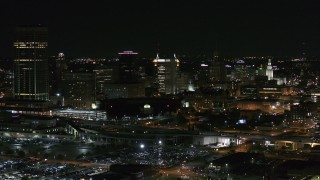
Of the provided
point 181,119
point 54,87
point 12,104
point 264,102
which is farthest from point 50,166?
point 54,87

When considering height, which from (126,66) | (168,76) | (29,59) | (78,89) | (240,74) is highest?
(29,59)

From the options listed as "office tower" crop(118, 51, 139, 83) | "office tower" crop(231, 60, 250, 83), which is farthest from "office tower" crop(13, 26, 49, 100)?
"office tower" crop(231, 60, 250, 83)

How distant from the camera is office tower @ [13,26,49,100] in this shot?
44.3 meters

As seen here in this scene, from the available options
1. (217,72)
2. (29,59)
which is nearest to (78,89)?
(29,59)

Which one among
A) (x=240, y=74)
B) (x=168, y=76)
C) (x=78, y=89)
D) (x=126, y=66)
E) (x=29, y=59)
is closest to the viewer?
(x=29, y=59)

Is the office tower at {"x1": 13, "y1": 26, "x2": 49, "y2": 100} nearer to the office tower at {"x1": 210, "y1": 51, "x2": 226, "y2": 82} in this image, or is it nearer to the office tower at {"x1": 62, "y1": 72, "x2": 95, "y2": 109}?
the office tower at {"x1": 62, "y1": 72, "x2": 95, "y2": 109}

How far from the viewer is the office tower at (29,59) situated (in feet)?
145

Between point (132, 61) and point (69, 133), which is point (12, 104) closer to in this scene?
point (69, 133)

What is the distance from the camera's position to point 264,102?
41.8 metres

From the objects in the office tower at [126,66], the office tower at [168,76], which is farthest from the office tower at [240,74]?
the office tower at [126,66]

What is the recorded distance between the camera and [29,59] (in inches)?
1751

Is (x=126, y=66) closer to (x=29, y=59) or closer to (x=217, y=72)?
(x=217, y=72)

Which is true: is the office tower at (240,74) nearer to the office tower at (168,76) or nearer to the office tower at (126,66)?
the office tower at (168,76)

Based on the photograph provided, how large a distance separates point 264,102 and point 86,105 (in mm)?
13115
